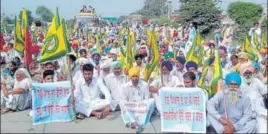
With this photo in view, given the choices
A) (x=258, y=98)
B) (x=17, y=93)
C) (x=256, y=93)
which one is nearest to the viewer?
(x=258, y=98)

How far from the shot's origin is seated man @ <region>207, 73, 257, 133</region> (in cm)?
593

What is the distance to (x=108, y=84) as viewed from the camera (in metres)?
8.14

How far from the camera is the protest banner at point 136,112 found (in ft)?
21.9

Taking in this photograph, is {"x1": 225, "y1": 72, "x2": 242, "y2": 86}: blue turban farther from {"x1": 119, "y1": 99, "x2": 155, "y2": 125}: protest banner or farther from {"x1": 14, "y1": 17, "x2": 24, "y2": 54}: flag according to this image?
{"x1": 14, "y1": 17, "x2": 24, "y2": 54}: flag

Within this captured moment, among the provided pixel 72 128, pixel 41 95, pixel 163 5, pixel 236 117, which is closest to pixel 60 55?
pixel 41 95

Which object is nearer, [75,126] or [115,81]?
[75,126]

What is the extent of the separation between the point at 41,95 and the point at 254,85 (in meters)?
3.66

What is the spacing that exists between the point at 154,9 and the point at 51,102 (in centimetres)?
6632

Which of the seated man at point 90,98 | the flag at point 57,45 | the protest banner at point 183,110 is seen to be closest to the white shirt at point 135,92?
the seated man at point 90,98

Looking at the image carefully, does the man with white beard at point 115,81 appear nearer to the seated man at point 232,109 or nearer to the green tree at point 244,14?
the seated man at point 232,109

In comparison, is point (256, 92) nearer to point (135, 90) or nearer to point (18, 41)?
point (135, 90)

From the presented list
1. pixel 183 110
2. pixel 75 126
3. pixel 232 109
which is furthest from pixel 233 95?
pixel 75 126

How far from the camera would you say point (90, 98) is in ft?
24.0

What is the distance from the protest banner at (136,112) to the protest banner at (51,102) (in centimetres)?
101
